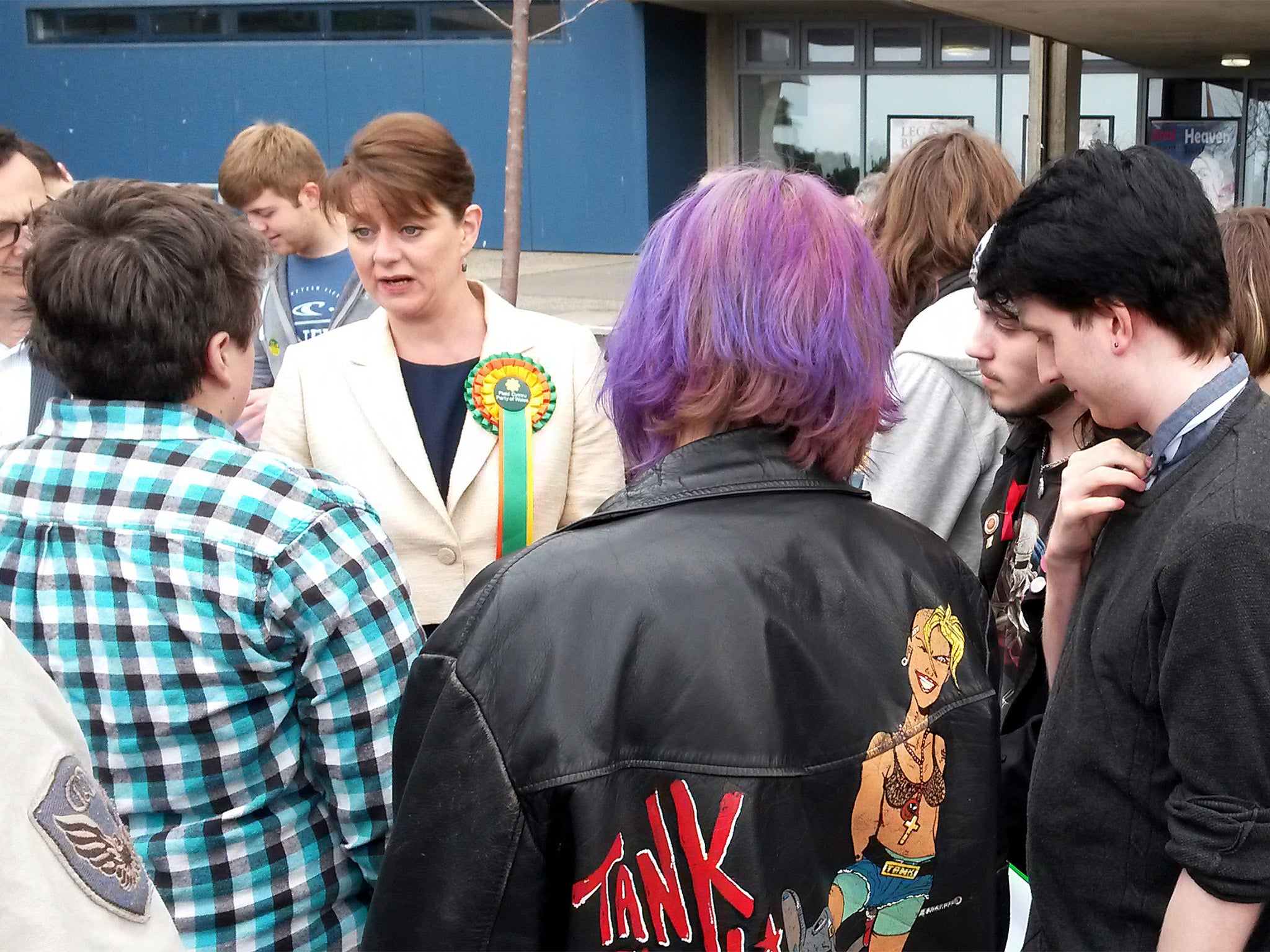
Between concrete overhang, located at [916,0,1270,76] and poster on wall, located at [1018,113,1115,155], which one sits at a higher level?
concrete overhang, located at [916,0,1270,76]

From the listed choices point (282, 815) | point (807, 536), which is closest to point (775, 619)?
point (807, 536)

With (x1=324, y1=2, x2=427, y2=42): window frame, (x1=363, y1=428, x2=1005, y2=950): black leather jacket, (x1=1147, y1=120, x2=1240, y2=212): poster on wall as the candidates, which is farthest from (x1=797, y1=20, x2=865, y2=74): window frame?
(x1=363, y1=428, x2=1005, y2=950): black leather jacket

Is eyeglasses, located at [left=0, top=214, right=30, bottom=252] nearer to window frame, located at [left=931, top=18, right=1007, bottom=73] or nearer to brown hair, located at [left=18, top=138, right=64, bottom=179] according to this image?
brown hair, located at [left=18, top=138, right=64, bottom=179]

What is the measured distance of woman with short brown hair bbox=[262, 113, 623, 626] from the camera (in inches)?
122

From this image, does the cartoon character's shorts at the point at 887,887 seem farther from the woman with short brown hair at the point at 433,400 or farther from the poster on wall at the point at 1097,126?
the poster on wall at the point at 1097,126

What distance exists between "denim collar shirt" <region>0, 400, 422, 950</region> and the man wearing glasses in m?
1.25

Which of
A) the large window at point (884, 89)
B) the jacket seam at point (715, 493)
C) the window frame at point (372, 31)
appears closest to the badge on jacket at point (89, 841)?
the jacket seam at point (715, 493)

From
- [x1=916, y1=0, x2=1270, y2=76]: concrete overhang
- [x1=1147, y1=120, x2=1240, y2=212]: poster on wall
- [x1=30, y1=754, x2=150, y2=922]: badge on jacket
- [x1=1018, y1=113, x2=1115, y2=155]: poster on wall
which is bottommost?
[x1=30, y1=754, x2=150, y2=922]: badge on jacket

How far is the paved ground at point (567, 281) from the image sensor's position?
15.7m

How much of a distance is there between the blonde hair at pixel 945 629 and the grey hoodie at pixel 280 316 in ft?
9.28

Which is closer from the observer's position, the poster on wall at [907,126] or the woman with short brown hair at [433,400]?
the woman with short brown hair at [433,400]

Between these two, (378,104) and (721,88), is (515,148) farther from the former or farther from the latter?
(378,104)

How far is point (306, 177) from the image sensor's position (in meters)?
4.77

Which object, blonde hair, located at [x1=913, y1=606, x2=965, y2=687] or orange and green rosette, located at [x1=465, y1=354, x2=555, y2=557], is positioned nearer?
blonde hair, located at [x1=913, y1=606, x2=965, y2=687]
